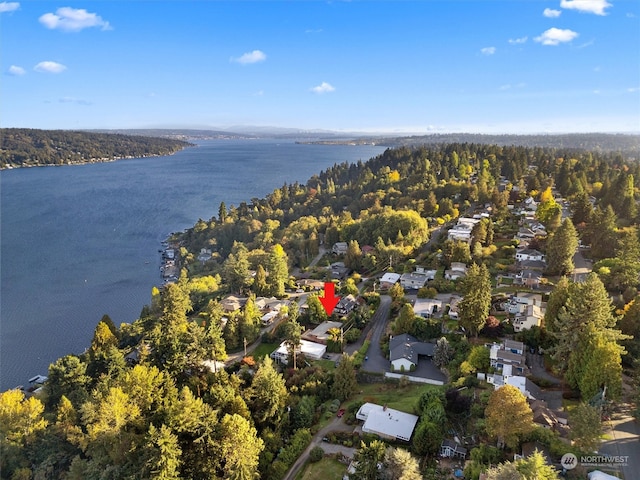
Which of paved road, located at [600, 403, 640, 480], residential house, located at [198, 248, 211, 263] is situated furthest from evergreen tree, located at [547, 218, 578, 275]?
residential house, located at [198, 248, 211, 263]

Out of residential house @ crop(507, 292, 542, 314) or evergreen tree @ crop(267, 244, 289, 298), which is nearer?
residential house @ crop(507, 292, 542, 314)

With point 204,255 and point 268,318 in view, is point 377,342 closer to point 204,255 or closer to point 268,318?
point 268,318

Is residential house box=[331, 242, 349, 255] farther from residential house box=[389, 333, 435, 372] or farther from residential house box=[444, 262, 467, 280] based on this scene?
residential house box=[389, 333, 435, 372]

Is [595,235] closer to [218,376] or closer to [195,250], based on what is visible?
[218,376]

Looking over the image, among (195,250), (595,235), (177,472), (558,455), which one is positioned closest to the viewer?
(558,455)

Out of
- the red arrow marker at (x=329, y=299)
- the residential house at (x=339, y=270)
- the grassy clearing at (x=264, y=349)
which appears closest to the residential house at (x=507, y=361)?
the red arrow marker at (x=329, y=299)

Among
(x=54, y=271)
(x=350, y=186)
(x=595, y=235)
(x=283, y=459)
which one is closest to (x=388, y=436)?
(x=283, y=459)

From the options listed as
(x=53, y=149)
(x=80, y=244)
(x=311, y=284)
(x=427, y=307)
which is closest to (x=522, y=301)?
(x=427, y=307)
